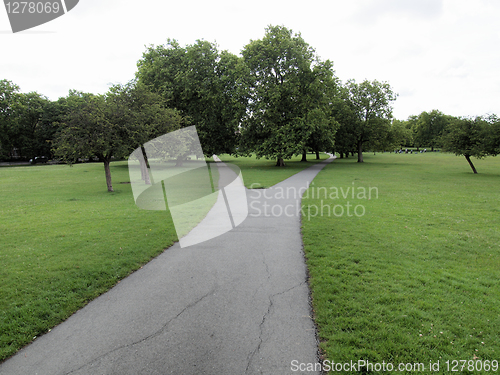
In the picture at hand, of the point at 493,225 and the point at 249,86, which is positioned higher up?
the point at 249,86

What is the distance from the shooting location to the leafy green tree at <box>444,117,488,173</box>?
24547 millimetres

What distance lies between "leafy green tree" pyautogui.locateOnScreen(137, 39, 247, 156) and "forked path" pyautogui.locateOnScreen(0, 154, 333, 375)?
2848cm

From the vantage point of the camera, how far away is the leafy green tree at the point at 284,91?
30562 millimetres

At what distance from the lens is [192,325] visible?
380 cm

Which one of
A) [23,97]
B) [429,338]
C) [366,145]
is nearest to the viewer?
[429,338]

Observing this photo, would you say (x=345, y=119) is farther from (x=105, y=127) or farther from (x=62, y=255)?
(x=62, y=255)

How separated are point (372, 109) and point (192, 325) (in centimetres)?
4651

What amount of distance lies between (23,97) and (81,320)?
67.7m

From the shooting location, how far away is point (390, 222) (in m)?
9.14

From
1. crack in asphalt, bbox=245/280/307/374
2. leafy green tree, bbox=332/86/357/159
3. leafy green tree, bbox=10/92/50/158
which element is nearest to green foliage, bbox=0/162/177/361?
crack in asphalt, bbox=245/280/307/374

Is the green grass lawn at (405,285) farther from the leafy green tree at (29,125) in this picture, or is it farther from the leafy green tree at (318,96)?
the leafy green tree at (29,125)

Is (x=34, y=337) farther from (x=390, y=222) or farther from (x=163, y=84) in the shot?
(x=163, y=84)

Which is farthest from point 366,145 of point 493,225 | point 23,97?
point 23,97

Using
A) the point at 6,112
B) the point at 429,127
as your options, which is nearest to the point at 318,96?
the point at 6,112
